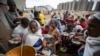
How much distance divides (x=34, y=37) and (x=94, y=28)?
162 centimetres

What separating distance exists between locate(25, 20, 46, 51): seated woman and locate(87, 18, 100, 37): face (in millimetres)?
1512

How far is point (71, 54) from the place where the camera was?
379 cm

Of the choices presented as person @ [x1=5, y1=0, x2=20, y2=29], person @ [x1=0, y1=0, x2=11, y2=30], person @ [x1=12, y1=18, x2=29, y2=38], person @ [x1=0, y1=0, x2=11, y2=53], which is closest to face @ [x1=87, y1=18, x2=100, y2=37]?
person @ [x1=0, y1=0, x2=11, y2=53]

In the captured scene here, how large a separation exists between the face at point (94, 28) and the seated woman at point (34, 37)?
4.96 ft

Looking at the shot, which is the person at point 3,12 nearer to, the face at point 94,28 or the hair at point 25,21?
the hair at point 25,21

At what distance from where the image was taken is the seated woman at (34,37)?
302cm

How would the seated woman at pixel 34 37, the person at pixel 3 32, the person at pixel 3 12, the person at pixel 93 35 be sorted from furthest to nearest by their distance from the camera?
1. the person at pixel 3 12
2. the person at pixel 3 32
3. the seated woman at pixel 34 37
4. the person at pixel 93 35

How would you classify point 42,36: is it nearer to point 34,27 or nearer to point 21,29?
point 34,27

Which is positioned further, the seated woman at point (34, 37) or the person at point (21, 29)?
the person at point (21, 29)

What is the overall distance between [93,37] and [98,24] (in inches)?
4.2

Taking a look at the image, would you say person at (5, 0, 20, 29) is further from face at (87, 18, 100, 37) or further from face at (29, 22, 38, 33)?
face at (87, 18, 100, 37)

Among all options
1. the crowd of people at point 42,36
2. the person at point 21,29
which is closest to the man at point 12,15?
the crowd of people at point 42,36

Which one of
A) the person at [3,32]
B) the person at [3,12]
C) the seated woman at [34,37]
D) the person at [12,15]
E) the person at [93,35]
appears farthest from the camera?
the person at [12,15]

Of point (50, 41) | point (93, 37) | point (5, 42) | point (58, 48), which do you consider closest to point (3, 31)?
point (5, 42)
